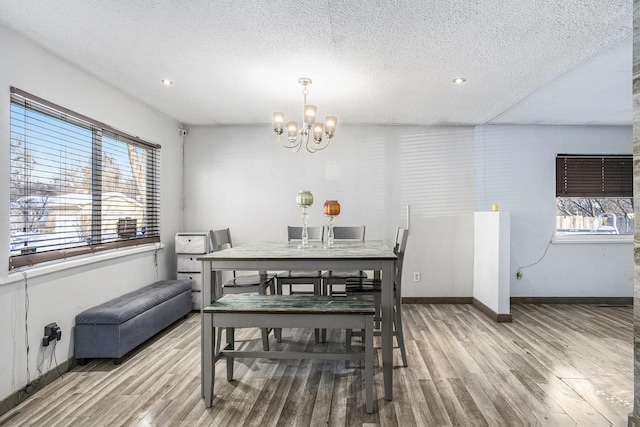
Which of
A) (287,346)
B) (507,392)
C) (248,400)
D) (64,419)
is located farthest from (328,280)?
(64,419)

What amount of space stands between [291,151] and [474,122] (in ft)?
7.85

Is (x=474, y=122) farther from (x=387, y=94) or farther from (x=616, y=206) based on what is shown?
(x=616, y=206)

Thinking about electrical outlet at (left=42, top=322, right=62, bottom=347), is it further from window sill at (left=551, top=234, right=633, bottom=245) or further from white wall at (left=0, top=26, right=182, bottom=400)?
window sill at (left=551, top=234, right=633, bottom=245)

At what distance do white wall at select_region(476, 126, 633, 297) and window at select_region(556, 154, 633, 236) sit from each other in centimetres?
12

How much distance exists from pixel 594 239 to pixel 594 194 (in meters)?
0.59

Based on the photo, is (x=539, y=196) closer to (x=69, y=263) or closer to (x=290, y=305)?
(x=290, y=305)

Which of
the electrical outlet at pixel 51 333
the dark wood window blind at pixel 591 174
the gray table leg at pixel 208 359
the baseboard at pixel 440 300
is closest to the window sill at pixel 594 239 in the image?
the dark wood window blind at pixel 591 174

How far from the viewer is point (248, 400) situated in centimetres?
236

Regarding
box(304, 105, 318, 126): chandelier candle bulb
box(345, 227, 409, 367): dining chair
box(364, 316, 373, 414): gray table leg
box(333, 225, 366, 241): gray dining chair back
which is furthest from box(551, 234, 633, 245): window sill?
box(364, 316, 373, 414): gray table leg

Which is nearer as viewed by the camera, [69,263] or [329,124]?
[69,263]

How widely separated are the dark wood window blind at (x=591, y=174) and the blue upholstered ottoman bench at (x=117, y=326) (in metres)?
5.07

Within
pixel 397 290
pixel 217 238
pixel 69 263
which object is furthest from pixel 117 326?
pixel 397 290

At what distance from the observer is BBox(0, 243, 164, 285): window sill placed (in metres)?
2.37

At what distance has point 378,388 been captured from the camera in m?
2.51
